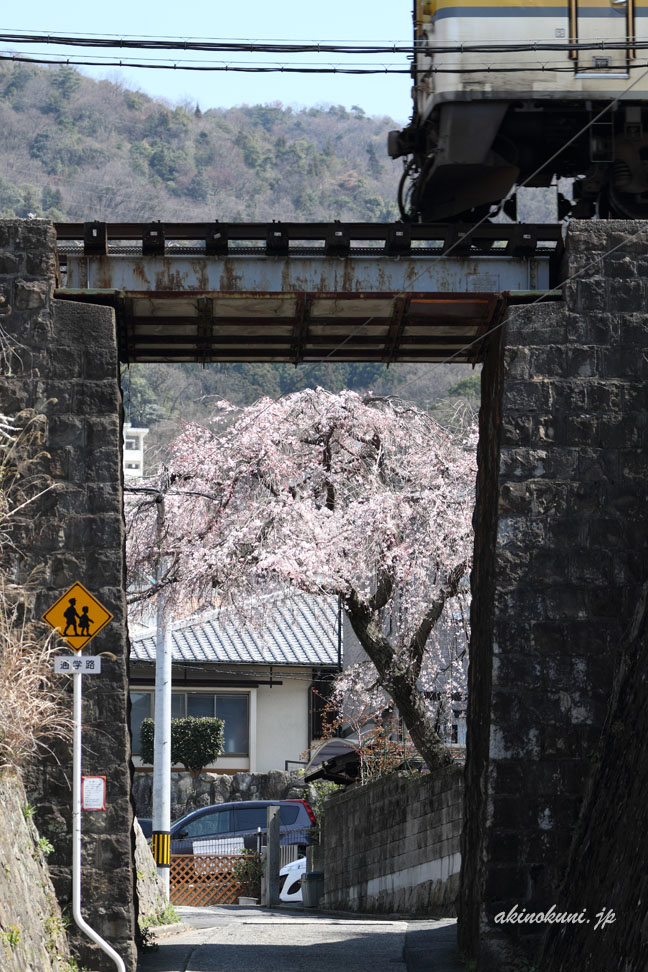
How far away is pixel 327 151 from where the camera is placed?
5881 inches

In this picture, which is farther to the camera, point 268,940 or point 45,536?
point 268,940

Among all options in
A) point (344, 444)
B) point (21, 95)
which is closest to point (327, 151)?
point (21, 95)

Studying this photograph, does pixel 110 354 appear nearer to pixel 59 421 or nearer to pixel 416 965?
pixel 59 421

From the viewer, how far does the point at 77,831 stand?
11.1 meters

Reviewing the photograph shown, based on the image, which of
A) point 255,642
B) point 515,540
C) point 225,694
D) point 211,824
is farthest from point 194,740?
point 515,540

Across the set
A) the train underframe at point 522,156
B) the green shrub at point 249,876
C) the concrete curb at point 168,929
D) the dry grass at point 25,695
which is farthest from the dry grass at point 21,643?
the green shrub at point 249,876

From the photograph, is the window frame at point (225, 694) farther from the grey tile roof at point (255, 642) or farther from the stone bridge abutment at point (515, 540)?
the stone bridge abutment at point (515, 540)

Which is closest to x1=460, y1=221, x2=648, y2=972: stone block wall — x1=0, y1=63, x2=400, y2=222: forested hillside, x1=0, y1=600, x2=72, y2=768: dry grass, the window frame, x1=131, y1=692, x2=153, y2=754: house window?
x1=0, y1=600, x2=72, y2=768: dry grass

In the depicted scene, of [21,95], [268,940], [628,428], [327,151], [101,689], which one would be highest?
[21,95]

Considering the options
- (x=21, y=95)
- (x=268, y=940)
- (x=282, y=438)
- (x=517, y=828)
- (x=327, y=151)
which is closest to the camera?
(x=517, y=828)

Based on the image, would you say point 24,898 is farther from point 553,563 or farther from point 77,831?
point 553,563

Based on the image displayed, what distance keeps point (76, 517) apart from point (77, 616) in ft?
3.27

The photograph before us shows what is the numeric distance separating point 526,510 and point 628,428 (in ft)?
3.98

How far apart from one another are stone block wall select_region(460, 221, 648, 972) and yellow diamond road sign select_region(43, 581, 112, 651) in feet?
11.3
